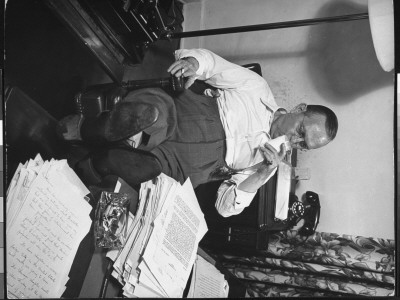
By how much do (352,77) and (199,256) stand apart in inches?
26.1

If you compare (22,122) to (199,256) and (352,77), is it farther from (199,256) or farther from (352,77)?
(352,77)

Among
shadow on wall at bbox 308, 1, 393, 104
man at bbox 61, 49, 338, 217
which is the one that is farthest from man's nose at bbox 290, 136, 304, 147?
shadow on wall at bbox 308, 1, 393, 104

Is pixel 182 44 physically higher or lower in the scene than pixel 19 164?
higher

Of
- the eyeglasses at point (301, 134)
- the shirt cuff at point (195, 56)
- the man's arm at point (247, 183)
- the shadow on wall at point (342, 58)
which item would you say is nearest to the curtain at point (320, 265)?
the man's arm at point (247, 183)

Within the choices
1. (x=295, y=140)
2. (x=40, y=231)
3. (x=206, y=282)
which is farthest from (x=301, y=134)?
(x=40, y=231)

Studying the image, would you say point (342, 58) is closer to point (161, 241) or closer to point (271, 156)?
point (271, 156)

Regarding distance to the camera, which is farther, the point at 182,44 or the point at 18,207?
the point at 182,44

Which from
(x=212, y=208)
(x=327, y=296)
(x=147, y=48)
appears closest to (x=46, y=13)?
(x=147, y=48)

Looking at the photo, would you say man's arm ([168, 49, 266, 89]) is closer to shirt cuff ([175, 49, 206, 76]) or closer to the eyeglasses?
shirt cuff ([175, 49, 206, 76])

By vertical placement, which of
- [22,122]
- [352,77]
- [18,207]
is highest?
[352,77]

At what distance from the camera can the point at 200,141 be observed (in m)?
1.15

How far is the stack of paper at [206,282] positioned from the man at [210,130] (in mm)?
169

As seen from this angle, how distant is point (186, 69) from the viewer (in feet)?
3.71

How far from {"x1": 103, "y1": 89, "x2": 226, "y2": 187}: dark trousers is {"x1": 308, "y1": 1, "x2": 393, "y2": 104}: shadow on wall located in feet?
1.03
